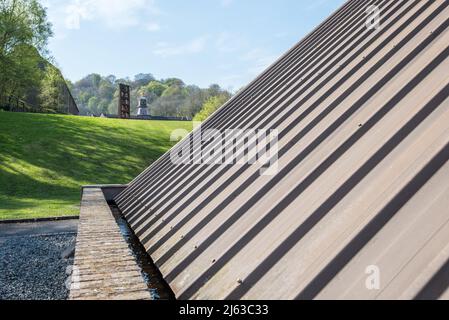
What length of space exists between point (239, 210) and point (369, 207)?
53.6 inches

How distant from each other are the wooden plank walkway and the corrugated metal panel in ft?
1.18

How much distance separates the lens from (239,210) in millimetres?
3375

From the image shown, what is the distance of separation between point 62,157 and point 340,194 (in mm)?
25999

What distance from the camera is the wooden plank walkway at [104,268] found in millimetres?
2594

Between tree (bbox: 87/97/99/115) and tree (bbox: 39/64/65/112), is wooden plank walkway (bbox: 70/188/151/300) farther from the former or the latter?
tree (bbox: 87/97/99/115)

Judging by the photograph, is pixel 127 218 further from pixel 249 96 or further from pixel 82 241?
pixel 249 96

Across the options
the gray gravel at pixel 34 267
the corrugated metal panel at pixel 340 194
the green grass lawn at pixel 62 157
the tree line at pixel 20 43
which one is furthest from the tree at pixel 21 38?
the corrugated metal panel at pixel 340 194

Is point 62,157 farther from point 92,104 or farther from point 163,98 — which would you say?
point 92,104

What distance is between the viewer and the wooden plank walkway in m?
2.59

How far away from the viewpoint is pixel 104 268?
3.16 m

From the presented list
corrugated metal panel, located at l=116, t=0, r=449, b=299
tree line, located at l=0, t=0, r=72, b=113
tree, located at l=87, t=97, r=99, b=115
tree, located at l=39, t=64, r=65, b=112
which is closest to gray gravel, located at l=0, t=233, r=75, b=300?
corrugated metal panel, located at l=116, t=0, r=449, b=299

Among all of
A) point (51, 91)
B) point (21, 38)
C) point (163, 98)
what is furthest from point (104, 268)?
point (163, 98)

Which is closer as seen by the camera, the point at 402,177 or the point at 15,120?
the point at 402,177
